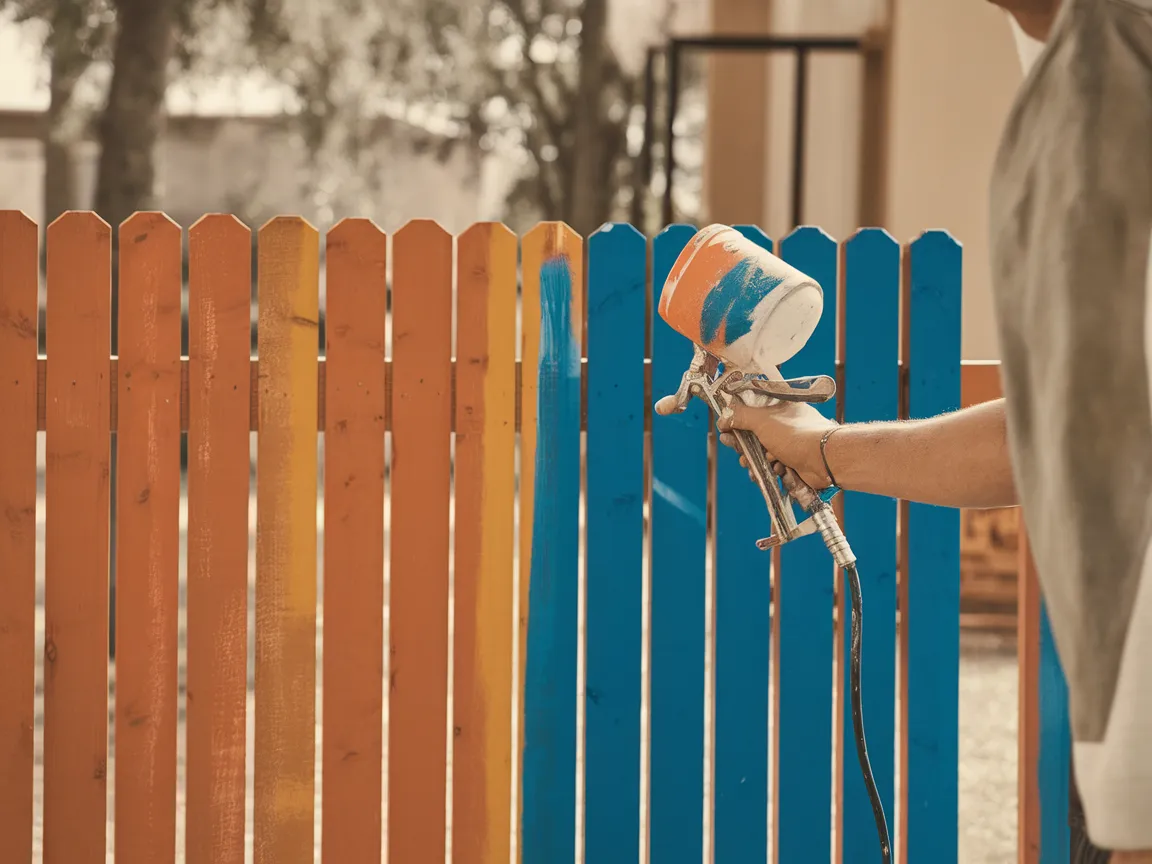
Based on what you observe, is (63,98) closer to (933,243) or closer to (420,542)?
(420,542)

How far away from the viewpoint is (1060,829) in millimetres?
3164

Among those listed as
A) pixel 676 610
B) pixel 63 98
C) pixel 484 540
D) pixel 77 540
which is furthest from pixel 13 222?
pixel 63 98

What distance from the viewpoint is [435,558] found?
10.2 ft

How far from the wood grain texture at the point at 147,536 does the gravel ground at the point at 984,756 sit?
2.89 feet

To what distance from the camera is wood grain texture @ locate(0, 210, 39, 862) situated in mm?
2996

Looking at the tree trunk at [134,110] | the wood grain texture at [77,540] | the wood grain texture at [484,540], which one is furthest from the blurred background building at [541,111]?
the wood grain texture at [77,540]

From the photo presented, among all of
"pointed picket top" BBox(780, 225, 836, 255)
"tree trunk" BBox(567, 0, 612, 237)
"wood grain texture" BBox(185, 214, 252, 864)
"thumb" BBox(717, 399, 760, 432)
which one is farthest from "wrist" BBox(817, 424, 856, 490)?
"tree trunk" BBox(567, 0, 612, 237)

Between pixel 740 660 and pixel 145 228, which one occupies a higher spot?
pixel 145 228

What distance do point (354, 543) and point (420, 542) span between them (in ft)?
0.54

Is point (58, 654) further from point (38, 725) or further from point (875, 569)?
point (38, 725)

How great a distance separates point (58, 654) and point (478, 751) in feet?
3.51

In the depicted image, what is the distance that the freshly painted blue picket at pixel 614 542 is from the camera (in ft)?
10.1

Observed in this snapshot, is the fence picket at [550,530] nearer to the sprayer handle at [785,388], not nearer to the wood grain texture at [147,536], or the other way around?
the wood grain texture at [147,536]

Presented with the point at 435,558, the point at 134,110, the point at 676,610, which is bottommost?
the point at 676,610
